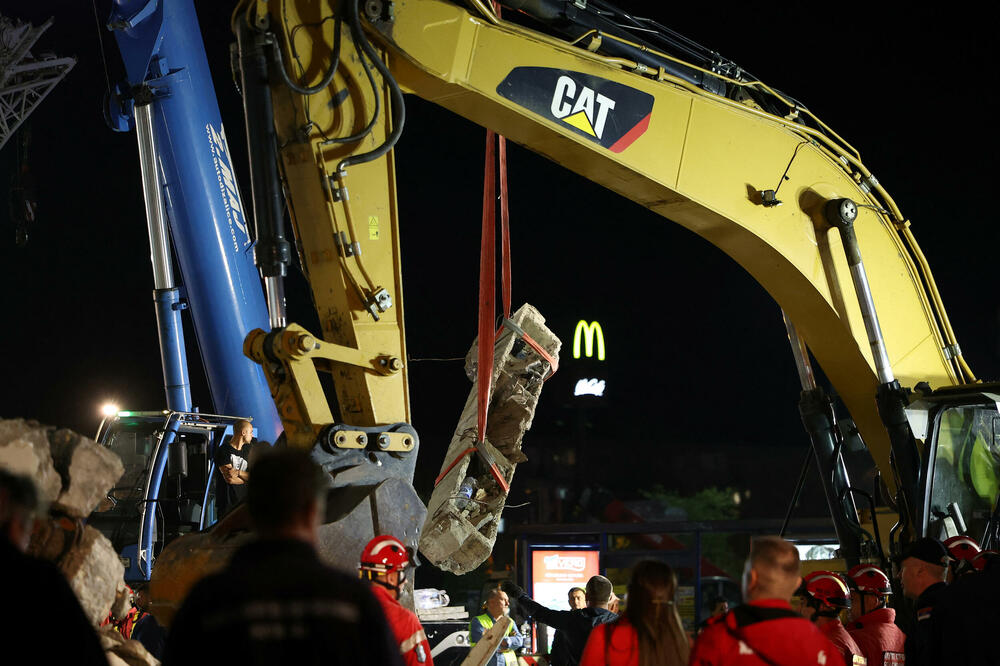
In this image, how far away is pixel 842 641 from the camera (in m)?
5.19

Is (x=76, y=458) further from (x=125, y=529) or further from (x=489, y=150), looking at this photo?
(x=125, y=529)

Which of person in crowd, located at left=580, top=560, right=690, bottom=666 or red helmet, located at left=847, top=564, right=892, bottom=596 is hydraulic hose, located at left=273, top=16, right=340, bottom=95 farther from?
red helmet, located at left=847, top=564, right=892, bottom=596

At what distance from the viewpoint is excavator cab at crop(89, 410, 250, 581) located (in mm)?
11516

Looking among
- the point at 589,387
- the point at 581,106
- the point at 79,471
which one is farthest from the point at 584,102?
the point at 589,387

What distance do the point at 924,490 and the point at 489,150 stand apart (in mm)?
4018

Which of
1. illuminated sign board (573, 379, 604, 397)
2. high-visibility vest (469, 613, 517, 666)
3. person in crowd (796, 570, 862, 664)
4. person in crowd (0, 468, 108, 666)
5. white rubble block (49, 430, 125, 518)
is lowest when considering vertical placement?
high-visibility vest (469, 613, 517, 666)

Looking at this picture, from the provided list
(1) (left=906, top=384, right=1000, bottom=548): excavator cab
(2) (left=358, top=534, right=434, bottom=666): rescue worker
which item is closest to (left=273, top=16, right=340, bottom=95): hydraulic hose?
(2) (left=358, top=534, right=434, bottom=666): rescue worker

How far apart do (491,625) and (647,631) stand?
495 centimetres

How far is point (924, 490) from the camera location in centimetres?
759

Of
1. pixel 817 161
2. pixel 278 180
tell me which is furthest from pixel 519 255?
pixel 278 180

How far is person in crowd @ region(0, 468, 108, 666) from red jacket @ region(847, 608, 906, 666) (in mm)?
4304

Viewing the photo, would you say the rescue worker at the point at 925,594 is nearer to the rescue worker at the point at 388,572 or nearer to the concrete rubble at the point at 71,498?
the rescue worker at the point at 388,572

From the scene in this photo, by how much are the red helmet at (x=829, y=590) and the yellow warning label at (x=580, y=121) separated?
321cm

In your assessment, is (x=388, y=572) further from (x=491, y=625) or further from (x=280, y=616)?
(x=491, y=625)
